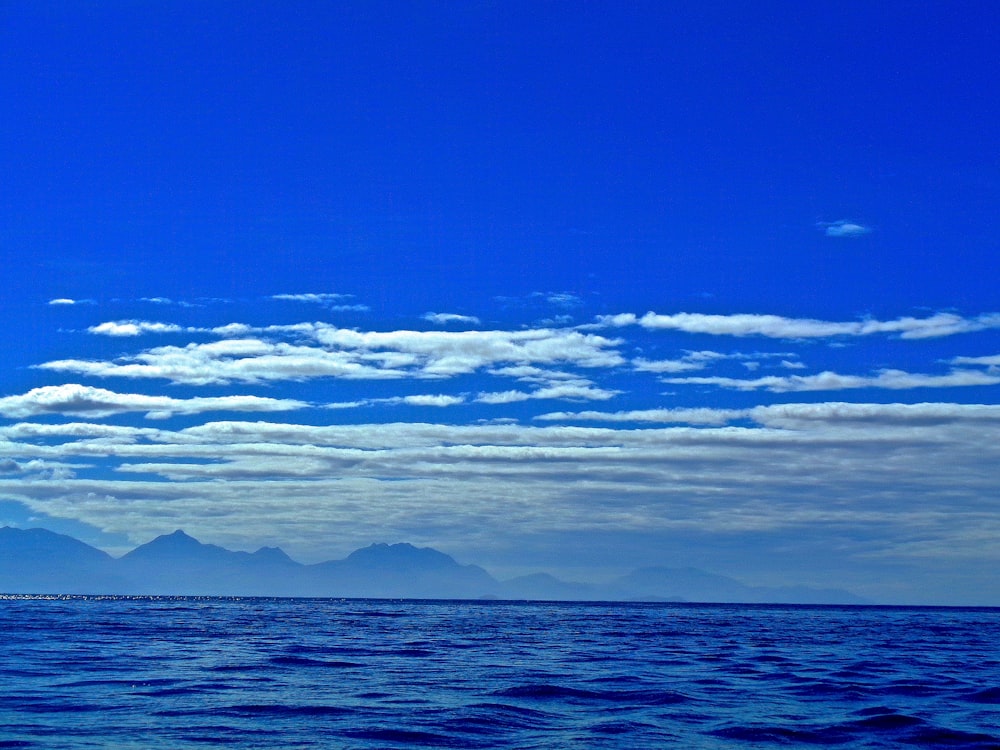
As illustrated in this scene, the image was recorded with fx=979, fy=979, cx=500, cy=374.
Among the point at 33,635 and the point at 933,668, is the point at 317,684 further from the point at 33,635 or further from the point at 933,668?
the point at 33,635

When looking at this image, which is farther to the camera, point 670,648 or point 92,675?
point 670,648

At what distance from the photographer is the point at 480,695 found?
147 ft

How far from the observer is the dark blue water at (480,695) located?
1364 inches

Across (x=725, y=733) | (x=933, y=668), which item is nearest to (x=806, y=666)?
(x=933, y=668)

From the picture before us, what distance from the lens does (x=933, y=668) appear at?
64.6 metres

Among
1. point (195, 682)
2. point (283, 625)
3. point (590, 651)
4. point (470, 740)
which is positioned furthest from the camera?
point (283, 625)

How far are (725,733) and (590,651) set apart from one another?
38.7 metres

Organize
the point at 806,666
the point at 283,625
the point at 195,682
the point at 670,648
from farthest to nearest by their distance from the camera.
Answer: the point at 283,625
the point at 670,648
the point at 806,666
the point at 195,682

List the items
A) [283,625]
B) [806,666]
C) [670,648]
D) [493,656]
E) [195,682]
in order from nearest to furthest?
[195,682] → [806,666] → [493,656] → [670,648] → [283,625]

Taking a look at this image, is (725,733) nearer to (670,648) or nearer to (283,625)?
(670,648)

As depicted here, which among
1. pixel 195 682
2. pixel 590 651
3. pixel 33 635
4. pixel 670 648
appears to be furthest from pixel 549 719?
pixel 33 635

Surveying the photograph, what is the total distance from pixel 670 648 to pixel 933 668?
20.9m

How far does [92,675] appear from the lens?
5097 centimetres

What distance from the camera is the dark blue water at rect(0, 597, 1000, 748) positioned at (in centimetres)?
3466
